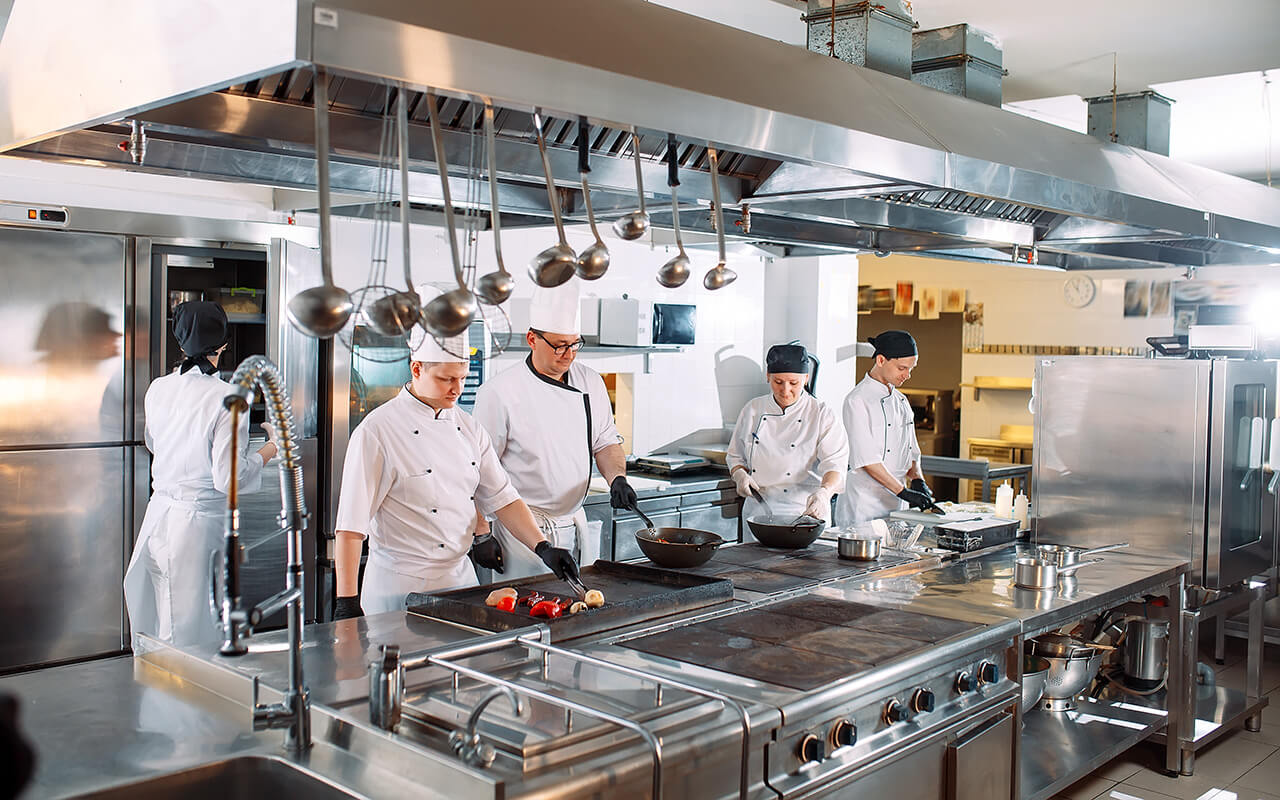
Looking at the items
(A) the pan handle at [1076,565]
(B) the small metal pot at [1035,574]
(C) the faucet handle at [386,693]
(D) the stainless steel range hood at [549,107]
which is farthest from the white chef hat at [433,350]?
(A) the pan handle at [1076,565]

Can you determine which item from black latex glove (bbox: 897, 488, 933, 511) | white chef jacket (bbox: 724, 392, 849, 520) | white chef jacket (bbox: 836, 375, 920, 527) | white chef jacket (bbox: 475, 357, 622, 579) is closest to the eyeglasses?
white chef jacket (bbox: 475, 357, 622, 579)

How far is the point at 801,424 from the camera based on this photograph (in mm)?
5219

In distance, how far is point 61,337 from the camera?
4.47 m

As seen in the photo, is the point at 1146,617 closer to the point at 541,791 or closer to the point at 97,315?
the point at 541,791

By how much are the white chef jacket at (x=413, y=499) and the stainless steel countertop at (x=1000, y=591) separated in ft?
3.81

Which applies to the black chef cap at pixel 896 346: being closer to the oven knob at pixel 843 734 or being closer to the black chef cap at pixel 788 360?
the black chef cap at pixel 788 360

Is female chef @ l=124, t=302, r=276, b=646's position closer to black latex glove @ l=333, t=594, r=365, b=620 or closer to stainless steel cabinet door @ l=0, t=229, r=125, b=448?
stainless steel cabinet door @ l=0, t=229, r=125, b=448

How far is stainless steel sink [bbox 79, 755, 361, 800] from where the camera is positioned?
1819 mm

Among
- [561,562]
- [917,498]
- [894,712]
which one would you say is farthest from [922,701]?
[917,498]

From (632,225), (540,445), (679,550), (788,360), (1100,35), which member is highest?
(1100,35)

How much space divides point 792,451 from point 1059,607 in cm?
209

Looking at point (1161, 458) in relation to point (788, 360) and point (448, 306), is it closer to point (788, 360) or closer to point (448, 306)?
point (788, 360)

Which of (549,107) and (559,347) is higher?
(549,107)

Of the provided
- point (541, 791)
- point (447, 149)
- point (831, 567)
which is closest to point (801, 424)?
point (831, 567)
